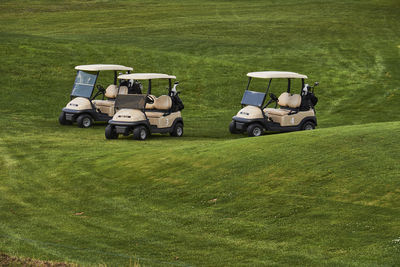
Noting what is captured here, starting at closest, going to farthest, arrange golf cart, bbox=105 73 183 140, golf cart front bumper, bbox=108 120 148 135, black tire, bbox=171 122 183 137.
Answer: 1. golf cart front bumper, bbox=108 120 148 135
2. golf cart, bbox=105 73 183 140
3. black tire, bbox=171 122 183 137

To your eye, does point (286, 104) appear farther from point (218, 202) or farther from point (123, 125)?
point (218, 202)

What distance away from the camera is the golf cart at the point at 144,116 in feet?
95.1

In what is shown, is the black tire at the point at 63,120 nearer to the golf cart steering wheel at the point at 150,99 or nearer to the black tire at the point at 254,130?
the golf cart steering wheel at the point at 150,99

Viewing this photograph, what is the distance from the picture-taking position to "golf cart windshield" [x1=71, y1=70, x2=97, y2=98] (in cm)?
3381

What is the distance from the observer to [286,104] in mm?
31875

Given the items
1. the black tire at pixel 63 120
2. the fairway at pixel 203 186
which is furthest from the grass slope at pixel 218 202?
the black tire at pixel 63 120

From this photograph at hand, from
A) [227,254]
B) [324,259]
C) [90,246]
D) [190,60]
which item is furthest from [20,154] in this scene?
[190,60]

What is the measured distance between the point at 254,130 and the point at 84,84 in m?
8.60

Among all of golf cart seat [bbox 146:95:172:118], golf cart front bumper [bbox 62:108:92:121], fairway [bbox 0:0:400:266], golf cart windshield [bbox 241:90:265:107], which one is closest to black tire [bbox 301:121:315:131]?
golf cart windshield [bbox 241:90:265:107]

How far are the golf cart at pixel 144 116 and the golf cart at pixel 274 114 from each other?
2705 mm

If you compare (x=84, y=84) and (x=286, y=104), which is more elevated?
(x=84, y=84)

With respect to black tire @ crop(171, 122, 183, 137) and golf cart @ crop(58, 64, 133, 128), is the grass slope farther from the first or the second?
golf cart @ crop(58, 64, 133, 128)

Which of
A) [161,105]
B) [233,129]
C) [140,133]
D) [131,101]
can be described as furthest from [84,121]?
[233,129]

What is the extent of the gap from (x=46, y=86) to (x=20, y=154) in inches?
793
